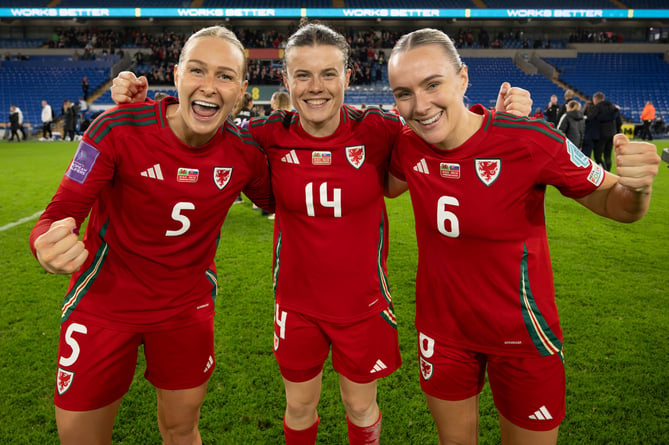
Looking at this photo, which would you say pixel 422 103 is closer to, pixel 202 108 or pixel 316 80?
Answer: pixel 316 80

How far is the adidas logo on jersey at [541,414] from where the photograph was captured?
1815mm

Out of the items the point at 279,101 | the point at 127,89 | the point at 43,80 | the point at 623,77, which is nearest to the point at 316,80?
the point at 127,89

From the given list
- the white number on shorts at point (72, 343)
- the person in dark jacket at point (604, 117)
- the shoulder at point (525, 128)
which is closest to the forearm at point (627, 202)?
the shoulder at point (525, 128)

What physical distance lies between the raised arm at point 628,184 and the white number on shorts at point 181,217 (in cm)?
164

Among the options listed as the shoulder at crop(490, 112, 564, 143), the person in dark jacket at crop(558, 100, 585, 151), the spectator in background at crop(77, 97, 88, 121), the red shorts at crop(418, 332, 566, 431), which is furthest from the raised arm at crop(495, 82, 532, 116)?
the spectator in background at crop(77, 97, 88, 121)

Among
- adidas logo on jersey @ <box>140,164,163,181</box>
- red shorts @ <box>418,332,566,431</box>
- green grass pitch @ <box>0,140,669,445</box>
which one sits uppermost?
adidas logo on jersey @ <box>140,164,163,181</box>

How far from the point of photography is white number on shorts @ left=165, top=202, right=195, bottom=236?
2.01 meters

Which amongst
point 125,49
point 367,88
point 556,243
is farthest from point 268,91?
point 556,243

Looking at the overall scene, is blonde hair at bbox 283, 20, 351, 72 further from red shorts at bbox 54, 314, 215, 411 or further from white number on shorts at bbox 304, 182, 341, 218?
red shorts at bbox 54, 314, 215, 411

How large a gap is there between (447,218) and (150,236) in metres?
1.26

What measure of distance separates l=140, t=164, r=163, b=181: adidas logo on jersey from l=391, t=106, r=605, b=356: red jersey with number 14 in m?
1.12

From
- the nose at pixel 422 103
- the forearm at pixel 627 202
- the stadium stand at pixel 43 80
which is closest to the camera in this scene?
the forearm at pixel 627 202

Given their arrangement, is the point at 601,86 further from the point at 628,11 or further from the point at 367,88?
the point at 367,88

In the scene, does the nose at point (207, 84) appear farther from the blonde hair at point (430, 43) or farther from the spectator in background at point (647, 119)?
the spectator in background at point (647, 119)
